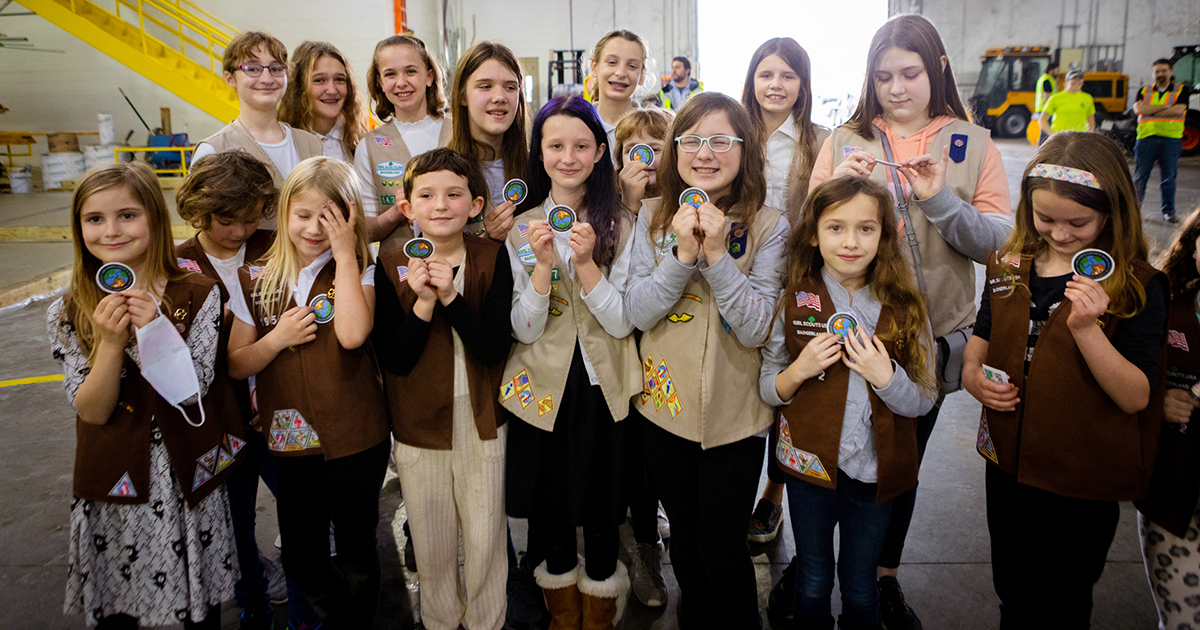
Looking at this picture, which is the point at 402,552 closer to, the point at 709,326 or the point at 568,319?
the point at 568,319

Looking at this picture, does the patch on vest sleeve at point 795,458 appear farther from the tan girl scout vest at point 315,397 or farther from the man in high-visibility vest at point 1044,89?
the man in high-visibility vest at point 1044,89

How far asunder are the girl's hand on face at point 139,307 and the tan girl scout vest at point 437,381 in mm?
583

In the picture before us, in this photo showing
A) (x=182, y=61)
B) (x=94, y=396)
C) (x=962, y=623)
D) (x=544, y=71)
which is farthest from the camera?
(x=544, y=71)

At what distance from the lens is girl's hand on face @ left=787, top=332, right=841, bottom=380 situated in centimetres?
184

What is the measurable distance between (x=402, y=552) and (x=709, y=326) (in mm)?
1777

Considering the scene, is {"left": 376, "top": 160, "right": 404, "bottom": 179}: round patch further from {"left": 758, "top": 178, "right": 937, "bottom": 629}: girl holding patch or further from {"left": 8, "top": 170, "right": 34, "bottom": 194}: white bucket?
{"left": 8, "top": 170, "right": 34, "bottom": 194}: white bucket

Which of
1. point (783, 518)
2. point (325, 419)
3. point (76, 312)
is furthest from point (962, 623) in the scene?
point (76, 312)

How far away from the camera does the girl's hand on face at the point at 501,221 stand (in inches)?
88.3

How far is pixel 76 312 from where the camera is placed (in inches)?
72.9

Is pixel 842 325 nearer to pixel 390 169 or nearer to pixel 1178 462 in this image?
pixel 1178 462

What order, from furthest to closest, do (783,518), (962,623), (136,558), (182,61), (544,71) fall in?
(544,71) → (182,61) → (783,518) → (962,623) → (136,558)

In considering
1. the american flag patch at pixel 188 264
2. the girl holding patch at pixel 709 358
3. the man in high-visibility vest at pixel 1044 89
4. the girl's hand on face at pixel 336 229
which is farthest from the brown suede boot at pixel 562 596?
the man in high-visibility vest at pixel 1044 89

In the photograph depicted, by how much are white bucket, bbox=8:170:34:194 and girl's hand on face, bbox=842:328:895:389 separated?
15.1m

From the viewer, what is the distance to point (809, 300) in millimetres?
1940
